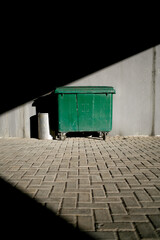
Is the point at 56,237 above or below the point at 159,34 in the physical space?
below

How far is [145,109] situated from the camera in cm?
596

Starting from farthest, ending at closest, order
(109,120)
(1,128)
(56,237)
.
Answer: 1. (1,128)
2. (109,120)
3. (56,237)

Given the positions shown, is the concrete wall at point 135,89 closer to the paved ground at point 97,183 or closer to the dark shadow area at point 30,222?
the paved ground at point 97,183

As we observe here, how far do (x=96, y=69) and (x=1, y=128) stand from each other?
13.0 feet

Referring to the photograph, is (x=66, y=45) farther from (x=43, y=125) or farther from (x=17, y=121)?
(x=17, y=121)

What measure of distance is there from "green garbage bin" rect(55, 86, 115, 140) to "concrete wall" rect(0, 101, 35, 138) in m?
1.47

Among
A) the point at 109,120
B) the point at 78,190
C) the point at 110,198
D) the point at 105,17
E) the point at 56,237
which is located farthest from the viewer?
the point at 105,17

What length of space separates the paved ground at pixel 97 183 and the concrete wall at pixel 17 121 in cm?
165

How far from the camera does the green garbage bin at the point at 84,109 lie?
5141 millimetres

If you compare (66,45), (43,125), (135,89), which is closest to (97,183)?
(43,125)

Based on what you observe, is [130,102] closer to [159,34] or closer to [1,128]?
[159,34]

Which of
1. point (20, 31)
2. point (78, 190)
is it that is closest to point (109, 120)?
point (78, 190)

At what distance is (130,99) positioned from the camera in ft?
19.5

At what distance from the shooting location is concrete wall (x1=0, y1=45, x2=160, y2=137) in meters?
5.81
